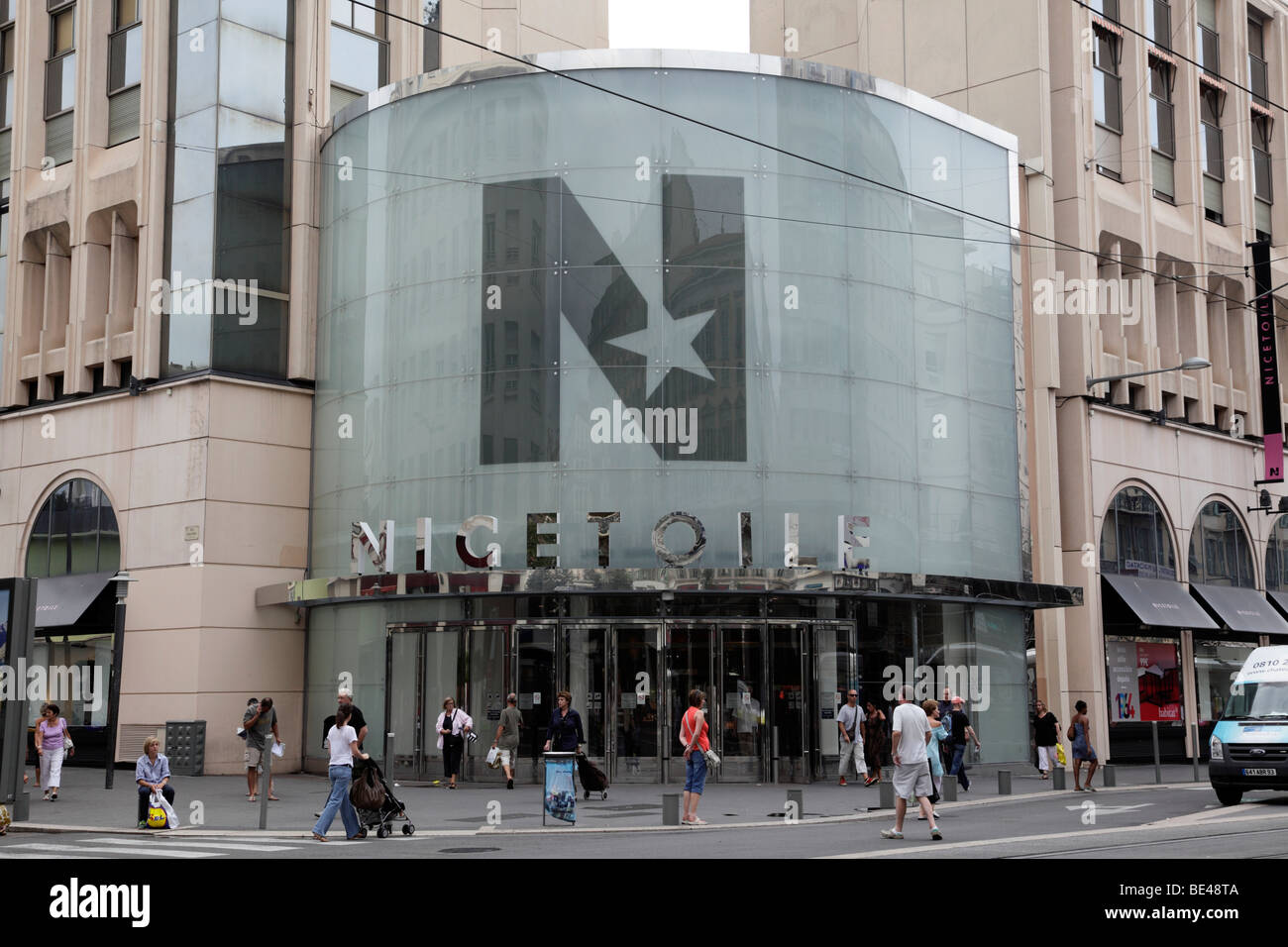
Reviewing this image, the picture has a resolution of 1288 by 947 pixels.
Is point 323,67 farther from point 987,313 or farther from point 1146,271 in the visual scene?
point 1146,271

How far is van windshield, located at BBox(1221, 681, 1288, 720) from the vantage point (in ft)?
74.5

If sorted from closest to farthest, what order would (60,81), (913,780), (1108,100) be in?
(913,780)
(60,81)
(1108,100)

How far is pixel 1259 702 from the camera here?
23.1 meters

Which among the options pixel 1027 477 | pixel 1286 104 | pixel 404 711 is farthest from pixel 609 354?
pixel 1286 104

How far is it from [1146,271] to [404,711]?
77.5 feet

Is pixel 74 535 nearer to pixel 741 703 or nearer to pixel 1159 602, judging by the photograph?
pixel 741 703

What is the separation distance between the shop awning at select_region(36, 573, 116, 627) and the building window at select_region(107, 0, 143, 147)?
10.8 meters

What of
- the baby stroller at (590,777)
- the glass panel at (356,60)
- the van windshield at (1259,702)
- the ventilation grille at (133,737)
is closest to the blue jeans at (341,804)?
the baby stroller at (590,777)

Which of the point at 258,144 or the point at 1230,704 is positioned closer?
the point at 1230,704

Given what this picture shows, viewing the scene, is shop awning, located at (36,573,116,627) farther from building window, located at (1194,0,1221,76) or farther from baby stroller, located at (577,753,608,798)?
building window, located at (1194,0,1221,76)

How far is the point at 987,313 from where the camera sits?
32.9 m

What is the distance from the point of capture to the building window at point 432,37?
1470 inches

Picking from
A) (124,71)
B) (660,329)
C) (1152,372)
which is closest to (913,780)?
(660,329)

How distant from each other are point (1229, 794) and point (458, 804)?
39.8 feet
